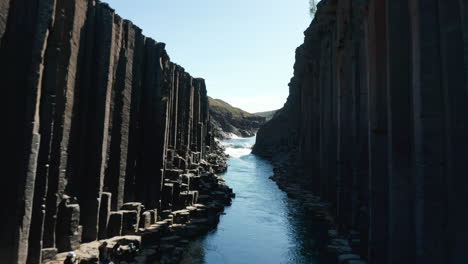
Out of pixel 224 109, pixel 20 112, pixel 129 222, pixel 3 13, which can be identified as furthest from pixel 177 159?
pixel 224 109

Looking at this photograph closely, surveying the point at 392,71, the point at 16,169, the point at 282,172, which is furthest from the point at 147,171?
the point at 282,172

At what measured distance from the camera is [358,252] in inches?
514

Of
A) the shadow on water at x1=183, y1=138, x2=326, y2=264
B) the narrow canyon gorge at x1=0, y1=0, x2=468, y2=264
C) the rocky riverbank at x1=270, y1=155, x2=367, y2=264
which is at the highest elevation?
the narrow canyon gorge at x1=0, y1=0, x2=468, y2=264

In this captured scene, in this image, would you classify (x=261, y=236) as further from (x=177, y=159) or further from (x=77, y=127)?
(x=77, y=127)

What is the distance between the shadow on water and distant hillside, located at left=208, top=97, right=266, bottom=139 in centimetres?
10455

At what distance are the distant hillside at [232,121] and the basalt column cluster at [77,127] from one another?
111m

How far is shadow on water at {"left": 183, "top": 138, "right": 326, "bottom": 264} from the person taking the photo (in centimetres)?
1395

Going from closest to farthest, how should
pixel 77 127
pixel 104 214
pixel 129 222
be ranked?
pixel 77 127 < pixel 104 214 < pixel 129 222

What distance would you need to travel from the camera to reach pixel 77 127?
12.2 meters

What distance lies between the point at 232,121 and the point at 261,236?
13964 centimetres

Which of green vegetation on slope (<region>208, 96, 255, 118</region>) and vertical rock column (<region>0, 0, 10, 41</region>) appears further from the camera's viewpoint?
green vegetation on slope (<region>208, 96, 255, 118</region>)

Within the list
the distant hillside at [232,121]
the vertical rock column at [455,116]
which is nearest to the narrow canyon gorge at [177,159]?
the vertical rock column at [455,116]

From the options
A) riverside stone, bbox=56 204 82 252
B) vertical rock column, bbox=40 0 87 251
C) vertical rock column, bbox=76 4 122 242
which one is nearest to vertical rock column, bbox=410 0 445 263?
vertical rock column, bbox=40 0 87 251

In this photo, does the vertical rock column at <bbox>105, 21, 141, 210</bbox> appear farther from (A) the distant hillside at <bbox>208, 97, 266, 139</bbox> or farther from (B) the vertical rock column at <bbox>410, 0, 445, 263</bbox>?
(A) the distant hillside at <bbox>208, 97, 266, 139</bbox>
